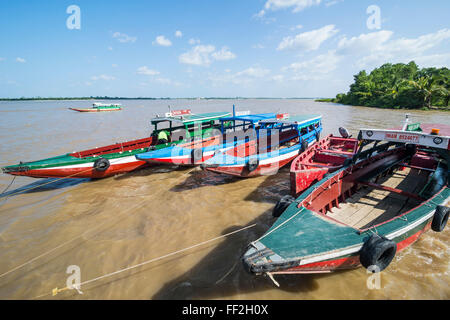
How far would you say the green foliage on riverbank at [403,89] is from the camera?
40750 millimetres

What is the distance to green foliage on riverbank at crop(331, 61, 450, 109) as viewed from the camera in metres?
40.8

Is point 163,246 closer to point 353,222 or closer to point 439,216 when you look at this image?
point 353,222

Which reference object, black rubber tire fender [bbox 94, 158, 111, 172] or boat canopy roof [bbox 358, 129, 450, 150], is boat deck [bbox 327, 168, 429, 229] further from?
black rubber tire fender [bbox 94, 158, 111, 172]

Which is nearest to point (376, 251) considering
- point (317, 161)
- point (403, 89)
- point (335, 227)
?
point (335, 227)

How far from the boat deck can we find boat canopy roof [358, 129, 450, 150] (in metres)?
1.81

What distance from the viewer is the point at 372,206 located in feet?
18.7

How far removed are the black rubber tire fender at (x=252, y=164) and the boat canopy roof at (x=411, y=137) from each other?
3991 millimetres

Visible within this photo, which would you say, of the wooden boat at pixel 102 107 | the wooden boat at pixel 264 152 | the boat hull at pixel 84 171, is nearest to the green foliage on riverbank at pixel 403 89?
the wooden boat at pixel 264 152

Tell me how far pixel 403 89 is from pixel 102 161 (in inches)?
2393

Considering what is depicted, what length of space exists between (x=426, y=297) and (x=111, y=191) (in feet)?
33.7

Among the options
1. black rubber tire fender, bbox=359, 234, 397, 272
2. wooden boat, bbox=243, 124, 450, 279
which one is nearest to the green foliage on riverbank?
wooden boat, bbox=243, 124, 450, 279

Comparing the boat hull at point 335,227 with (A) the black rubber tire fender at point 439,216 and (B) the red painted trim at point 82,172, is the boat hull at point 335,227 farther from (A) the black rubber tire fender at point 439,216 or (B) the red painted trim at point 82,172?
(B) the red painted trim at point 82,172
